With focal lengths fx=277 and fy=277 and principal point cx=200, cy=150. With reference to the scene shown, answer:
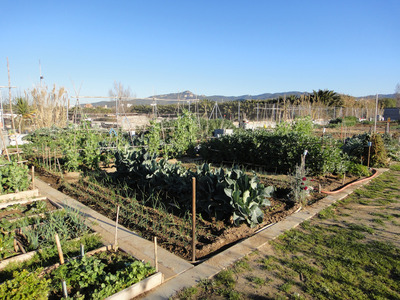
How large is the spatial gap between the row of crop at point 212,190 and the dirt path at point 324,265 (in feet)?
2.24

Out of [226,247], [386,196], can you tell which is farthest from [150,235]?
[386,196]

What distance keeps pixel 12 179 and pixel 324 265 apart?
597 centimetres

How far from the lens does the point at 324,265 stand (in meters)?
3.45

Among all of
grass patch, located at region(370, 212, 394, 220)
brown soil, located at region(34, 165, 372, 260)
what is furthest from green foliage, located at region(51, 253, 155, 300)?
grass patch, located at region(370, 212, 394, 220)

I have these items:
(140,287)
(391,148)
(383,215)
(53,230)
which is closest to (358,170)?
(383,215)

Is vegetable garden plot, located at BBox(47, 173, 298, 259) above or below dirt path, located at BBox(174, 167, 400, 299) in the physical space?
above

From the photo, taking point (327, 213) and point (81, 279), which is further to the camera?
point (327, 213)

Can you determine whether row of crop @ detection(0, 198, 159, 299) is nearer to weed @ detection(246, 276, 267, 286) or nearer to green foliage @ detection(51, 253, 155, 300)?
green foliage @ detection(51, 253, 155, 300)

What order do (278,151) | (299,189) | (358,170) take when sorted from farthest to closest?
(278,151), (358,170), (299,189)

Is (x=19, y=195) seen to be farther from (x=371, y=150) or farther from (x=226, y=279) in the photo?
(x=371, y=150)

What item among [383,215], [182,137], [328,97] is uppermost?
[328,97]

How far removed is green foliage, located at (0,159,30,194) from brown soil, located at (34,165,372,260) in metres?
0.90

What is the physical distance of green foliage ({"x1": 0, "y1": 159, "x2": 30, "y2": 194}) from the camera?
5.75 m

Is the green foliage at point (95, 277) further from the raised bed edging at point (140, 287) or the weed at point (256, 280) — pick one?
the weed at point (256, 280)
